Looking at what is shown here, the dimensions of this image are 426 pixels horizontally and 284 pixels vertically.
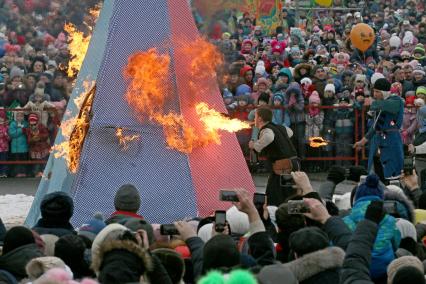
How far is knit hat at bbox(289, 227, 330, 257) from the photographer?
696cm

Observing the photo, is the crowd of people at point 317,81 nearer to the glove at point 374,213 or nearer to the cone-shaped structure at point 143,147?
the cone-shaped structure at point 143,147

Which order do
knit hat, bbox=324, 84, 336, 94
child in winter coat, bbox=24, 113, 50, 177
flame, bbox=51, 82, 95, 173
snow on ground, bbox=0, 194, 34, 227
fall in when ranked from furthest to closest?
knit hat, bbox=324, 84, 336, 94 < child in winter coat, bbox=24, 113, 50, 177 < snow on ground, bbox=0, 194, 34, 227 < flame, bbox=51, 82, 95, 173

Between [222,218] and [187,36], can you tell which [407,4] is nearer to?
[187,36]

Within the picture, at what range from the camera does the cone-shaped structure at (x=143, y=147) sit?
462 inches

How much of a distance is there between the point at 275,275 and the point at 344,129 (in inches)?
515

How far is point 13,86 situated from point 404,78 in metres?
6.14

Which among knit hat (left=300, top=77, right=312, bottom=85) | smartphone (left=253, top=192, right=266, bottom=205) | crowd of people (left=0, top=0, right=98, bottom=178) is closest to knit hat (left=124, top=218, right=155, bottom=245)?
smartphone (left=253, top=192, right=266, bottom=205)

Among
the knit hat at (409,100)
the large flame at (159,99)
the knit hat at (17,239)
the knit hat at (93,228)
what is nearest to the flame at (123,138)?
the large flame at (159,99)

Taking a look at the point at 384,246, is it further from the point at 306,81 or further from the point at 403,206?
the point at 306,81

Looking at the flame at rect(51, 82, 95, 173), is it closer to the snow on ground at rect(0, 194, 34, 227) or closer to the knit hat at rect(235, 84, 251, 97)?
the snow on ground at rect(0, 194, 34, 227)

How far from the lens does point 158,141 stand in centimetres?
1177

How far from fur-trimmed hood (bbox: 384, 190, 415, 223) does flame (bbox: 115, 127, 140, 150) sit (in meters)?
3.35

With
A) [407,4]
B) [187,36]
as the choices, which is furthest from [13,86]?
[407,4]

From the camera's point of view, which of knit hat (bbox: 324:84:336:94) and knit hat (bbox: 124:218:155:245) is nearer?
knit hat (bbox: 124:218:155:245)
